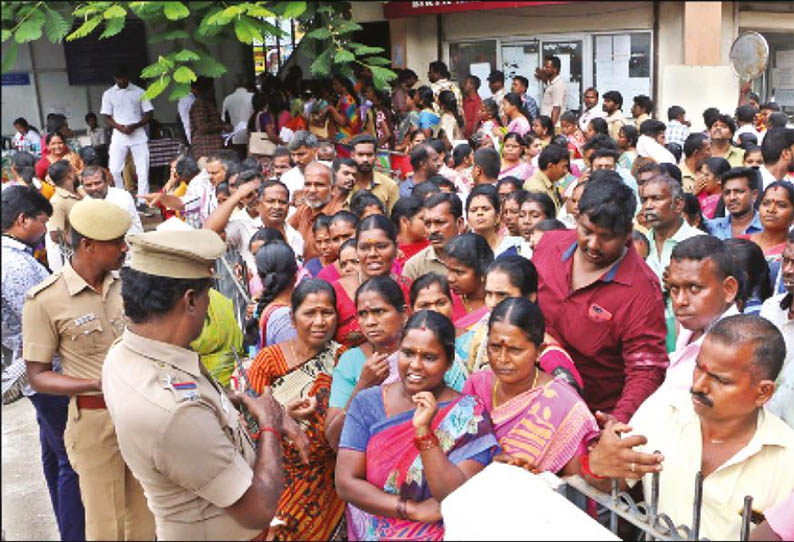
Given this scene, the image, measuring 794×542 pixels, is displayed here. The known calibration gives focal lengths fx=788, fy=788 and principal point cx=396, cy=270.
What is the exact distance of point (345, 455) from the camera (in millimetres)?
2754

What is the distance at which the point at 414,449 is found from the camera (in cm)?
265

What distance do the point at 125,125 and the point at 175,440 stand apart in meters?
9.29

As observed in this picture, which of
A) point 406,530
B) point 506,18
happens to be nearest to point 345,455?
point 406,530

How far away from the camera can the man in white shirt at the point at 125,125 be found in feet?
34.7

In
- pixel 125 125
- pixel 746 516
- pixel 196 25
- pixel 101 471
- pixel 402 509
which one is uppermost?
pixel 196 25

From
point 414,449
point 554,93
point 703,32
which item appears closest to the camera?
point 414,449

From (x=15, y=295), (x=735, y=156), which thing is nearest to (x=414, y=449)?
(x=15, y=295)

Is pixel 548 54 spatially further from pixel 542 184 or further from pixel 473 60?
pixel 542 184

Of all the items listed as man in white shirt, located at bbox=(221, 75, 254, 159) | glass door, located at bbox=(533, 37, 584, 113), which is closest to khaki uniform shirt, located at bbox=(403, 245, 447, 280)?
man in white shirt, located at bbox=(221, 75, 254, 159)

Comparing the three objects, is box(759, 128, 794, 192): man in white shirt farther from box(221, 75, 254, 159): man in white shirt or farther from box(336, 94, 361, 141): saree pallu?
box(221, 75, 254, 159): man in white shirt

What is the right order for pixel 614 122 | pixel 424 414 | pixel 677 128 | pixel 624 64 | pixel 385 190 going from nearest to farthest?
1. pixel 424 414
2. pixel 385 190
3. pixel 677 128
4. pixel 614 122
5. pixel 624 64

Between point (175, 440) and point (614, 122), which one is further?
point (614, 122)

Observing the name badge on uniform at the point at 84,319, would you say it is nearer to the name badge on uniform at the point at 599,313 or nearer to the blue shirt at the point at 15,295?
the blue shirt at the point at 15,295

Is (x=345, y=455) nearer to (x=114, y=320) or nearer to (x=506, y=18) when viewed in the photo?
(x=114, y=320)
